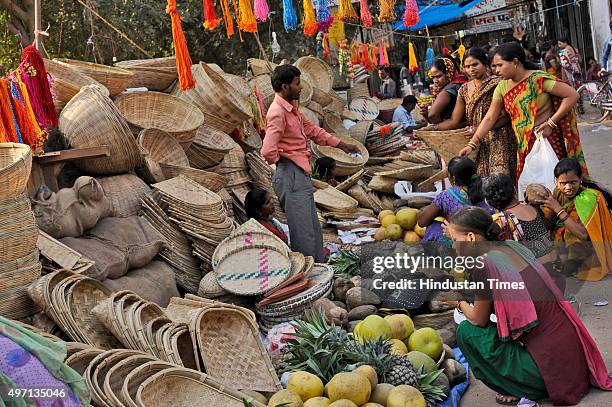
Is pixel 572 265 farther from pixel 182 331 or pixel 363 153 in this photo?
pixel 363 153

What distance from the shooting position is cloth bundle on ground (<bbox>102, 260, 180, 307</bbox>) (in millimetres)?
5547

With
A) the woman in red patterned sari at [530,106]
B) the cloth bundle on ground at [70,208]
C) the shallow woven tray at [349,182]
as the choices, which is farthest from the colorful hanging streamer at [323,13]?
the cloth bundle on ground at [70,208]

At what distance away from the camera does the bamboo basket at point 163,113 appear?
25.5ft

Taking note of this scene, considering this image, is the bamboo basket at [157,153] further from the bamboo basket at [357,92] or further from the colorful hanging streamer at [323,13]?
the bamboo basket at [357,92]

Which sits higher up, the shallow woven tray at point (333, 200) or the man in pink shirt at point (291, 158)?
the man in pink shirt at point (291, 158)

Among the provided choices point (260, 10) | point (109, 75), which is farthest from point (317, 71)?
point (109, 75)

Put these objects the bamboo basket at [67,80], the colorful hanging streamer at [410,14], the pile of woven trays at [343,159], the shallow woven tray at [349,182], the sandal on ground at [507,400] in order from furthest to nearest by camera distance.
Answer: the colorful hanging streamer at [410,14] < the pile of woven trays at [343,159] < the shallow woven tray at [349,182] < the bamboo basket at [67,80] < the sandal on ground at [507,400]

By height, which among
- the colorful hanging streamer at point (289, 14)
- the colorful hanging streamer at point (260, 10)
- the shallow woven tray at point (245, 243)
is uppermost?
the colorful hanging streamer at point (260, 10)

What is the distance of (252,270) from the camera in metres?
5.80

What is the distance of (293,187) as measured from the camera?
6664 millimetres

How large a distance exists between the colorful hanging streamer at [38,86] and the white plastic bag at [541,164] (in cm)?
338

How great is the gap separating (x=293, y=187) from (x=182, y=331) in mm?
2213

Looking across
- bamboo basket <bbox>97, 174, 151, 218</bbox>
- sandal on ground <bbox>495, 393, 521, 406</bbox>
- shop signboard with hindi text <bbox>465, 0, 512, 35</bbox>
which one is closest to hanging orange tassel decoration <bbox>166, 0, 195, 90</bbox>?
bamboo basket <bbox>97, 174, 151, 218</bbox>

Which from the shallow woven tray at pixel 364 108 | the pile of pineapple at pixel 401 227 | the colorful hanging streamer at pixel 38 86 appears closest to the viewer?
the colorful hanging streamer at pixel 38 86
